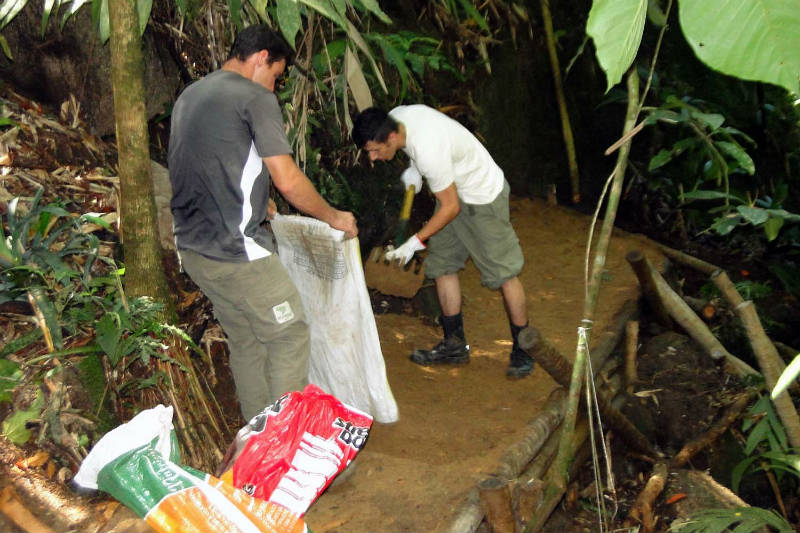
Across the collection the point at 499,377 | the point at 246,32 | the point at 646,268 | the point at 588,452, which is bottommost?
the point at 588,452

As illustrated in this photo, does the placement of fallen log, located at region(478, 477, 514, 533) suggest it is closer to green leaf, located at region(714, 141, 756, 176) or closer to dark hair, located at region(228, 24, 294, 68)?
green leaf, located at region(714, 141, 756, 176)

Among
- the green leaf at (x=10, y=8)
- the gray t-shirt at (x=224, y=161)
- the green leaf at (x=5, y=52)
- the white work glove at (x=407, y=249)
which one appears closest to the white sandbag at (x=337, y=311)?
the gray t-shirt at (x=224, y=161)

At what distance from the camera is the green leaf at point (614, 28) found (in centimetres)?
82

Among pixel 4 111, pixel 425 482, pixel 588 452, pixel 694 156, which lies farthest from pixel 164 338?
pixel 694 156

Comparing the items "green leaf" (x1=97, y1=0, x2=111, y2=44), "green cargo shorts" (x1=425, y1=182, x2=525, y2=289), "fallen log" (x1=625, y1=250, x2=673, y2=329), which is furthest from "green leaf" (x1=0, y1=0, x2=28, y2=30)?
"fallen log" (x1=625, y1=250, x2=673, y2=329)

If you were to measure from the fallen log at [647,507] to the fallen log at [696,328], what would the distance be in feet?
3.44

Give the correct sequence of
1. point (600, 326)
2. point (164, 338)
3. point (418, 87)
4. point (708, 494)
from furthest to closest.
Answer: point (418, 87), point (600, 326), point (708, 494), point (164, 338)

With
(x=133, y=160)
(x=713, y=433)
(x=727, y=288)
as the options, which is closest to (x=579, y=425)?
(x=713, y=433)

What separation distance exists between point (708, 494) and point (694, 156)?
3.40 meters

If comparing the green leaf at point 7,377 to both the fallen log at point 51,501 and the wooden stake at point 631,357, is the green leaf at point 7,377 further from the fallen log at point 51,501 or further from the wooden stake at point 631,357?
the wooden stake at point 631,357

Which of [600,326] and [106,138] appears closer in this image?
[106,138]

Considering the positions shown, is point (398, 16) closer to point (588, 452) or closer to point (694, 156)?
point (694, 156)

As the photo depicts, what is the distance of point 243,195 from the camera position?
2.79m

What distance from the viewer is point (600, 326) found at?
192 inches
